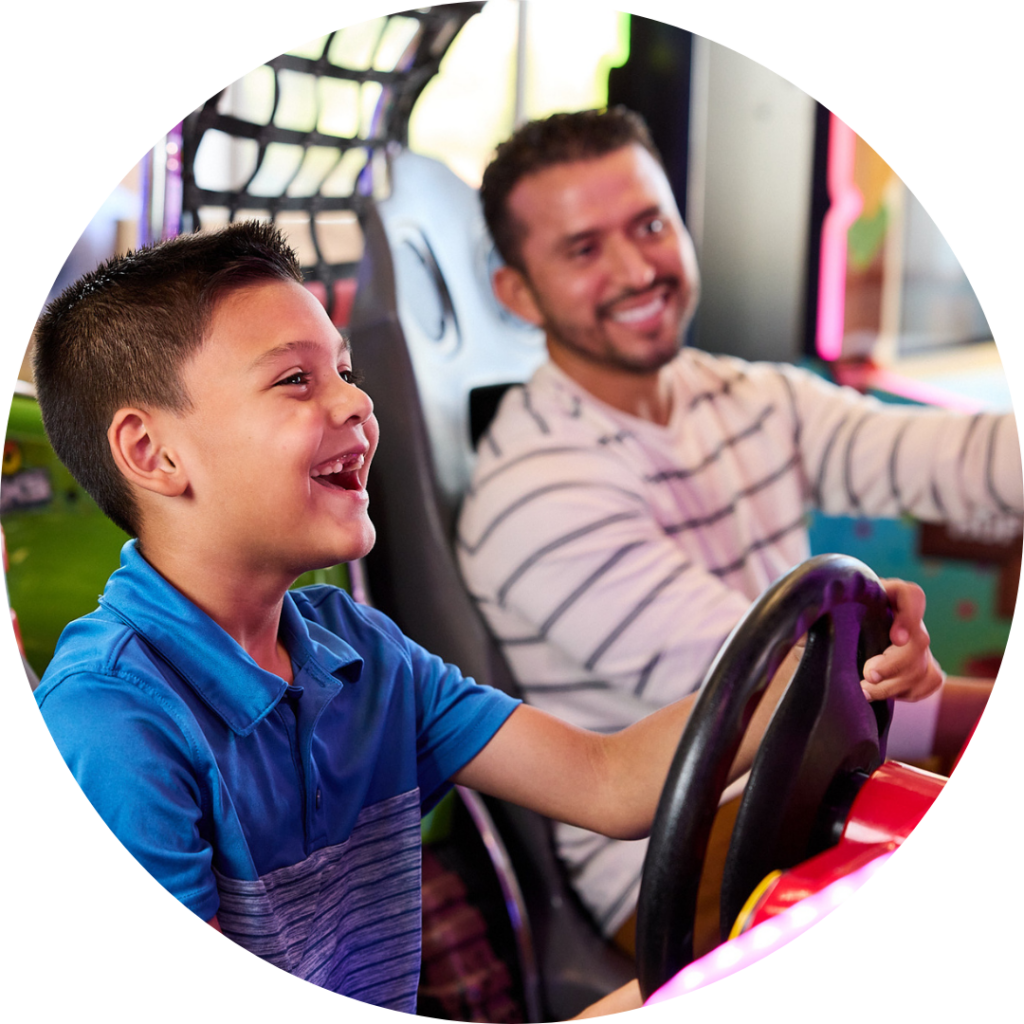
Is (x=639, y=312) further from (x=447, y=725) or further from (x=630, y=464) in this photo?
(x=447, y=725)

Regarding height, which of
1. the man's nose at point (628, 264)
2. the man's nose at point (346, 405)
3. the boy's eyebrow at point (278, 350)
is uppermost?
the man's nose at point (628, 264)

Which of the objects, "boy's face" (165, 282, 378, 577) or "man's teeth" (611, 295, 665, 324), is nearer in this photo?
"boy's face" (165, 282, 378, 577)

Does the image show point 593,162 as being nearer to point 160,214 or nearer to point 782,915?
point 160,214

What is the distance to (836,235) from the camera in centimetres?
110

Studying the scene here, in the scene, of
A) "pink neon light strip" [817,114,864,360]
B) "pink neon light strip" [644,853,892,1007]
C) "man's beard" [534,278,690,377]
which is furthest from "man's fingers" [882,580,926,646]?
"pink neon light strip" [817,114,864,360]

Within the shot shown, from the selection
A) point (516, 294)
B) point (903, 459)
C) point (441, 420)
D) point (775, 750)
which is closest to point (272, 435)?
point (775, 750)

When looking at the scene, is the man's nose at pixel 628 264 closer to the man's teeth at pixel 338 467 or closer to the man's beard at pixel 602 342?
the man's beard at pixel 602 342

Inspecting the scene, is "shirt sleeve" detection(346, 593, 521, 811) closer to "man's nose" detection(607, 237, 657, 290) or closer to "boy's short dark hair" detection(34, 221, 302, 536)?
"boy's short dark hair" detection(34, 221, 302, 536)

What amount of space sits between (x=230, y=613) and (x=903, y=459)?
742mm

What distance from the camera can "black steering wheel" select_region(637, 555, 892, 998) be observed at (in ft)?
1.40

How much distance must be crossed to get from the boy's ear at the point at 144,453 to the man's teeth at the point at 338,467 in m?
0.06

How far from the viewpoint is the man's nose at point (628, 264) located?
2.87ft

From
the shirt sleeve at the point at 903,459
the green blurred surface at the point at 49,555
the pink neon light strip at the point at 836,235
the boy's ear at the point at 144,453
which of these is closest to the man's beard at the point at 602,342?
the shirt sleeve at the point at 903,459

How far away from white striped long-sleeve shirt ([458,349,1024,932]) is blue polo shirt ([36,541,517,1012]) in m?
0.26
